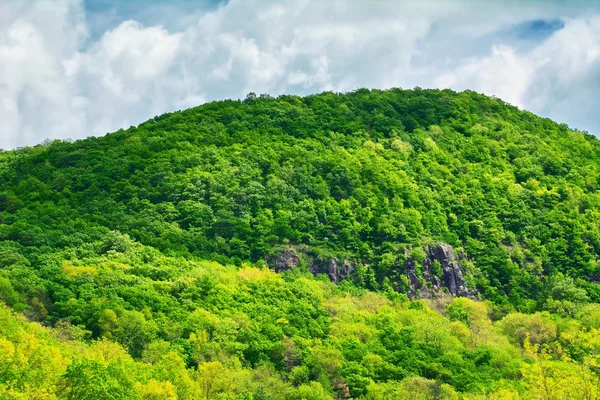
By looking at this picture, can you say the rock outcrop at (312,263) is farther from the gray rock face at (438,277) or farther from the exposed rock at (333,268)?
the gray rock face at (438,277)

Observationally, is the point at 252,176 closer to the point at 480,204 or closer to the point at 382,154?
the point at 382,154

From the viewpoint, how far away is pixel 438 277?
13600 centimetres

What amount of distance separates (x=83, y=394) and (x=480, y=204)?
107067 mm

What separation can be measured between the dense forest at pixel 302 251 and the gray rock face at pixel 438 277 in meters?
0.35

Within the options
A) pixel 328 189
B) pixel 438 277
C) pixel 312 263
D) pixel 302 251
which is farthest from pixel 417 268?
pixel 328 189

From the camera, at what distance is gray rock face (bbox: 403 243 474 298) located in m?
134

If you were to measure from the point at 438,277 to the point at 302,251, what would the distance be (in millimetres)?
21236

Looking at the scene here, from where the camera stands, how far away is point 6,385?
55.0m

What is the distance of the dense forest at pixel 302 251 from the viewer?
303ft

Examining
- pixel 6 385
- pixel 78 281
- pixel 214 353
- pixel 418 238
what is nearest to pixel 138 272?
pixel 78 281

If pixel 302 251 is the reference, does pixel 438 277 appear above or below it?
below

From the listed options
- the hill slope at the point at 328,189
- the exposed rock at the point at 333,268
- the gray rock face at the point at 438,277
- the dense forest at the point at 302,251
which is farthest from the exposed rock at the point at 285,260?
the gray rock face at the point at 438,277

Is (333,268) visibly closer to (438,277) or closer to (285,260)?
(285,260)

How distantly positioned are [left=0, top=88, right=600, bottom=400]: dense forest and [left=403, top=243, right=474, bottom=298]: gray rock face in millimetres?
348
